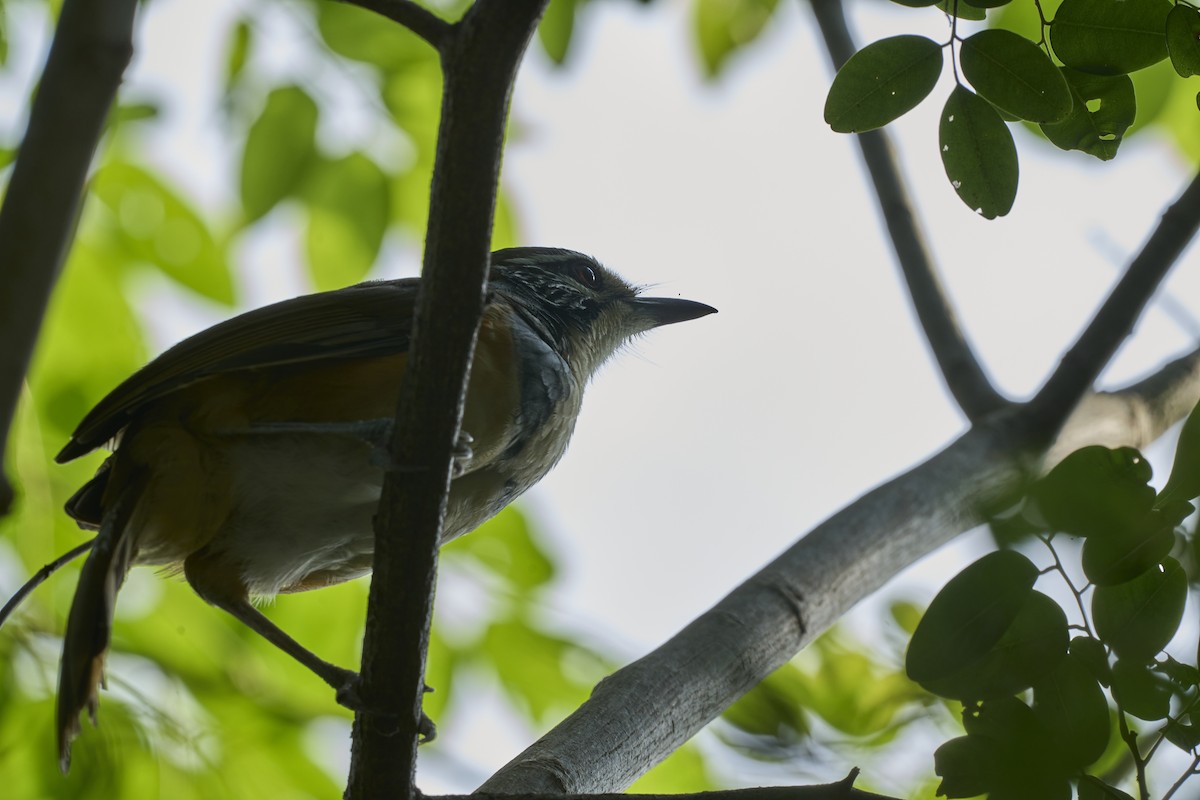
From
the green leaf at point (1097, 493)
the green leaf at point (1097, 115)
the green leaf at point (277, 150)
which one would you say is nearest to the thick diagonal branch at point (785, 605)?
the green leaf at point (1097, 493)

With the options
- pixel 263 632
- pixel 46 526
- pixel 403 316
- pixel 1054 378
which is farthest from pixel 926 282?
pixel 46 526

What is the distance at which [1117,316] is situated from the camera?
3.98 metres

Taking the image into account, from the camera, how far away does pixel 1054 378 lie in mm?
4102

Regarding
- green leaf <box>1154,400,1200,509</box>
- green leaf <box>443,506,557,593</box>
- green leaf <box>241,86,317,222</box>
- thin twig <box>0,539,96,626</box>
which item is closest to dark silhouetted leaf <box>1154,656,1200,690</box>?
green leaf <box>1154,400,1200,509</box>

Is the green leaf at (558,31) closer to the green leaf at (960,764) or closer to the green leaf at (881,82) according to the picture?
the green leaf at (881,82)

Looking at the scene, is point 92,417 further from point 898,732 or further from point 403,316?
point 898,732

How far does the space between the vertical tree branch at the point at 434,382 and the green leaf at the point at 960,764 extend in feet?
3.21

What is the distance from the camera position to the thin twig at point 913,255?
4.35 m

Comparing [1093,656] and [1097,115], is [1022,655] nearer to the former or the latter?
[1093,656]

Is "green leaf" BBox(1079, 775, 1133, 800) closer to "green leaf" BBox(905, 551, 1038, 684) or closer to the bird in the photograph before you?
"green leaf" BBox(905, 551, 1038, 684)

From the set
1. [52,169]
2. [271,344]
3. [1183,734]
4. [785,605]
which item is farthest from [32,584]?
[1183,734]

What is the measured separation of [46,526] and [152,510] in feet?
2.97

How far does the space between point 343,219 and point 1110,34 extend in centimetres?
276

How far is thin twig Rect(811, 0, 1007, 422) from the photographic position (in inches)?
171
